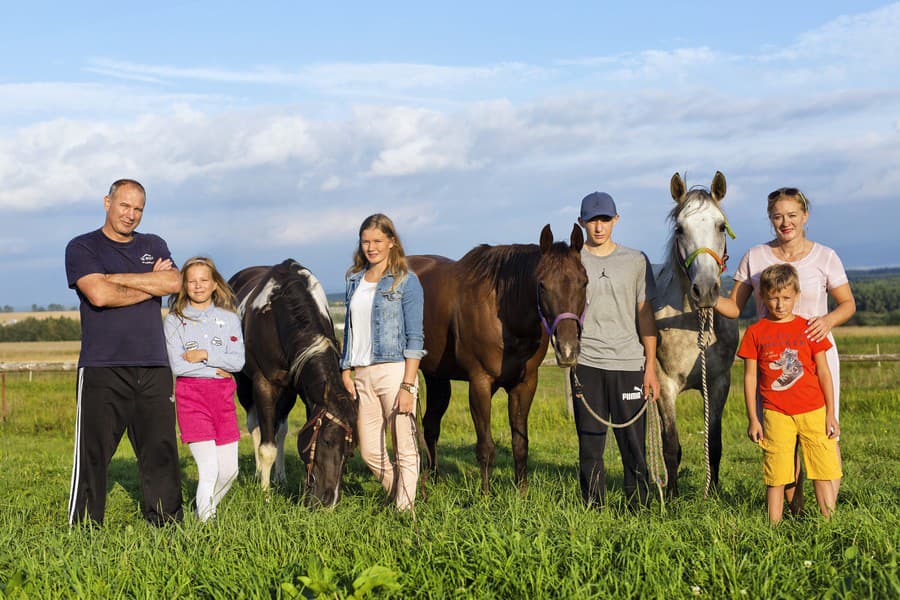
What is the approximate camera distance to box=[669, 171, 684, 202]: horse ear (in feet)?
16.7

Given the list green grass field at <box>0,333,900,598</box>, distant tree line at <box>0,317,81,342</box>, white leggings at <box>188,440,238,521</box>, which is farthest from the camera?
distant tree line at <box>0,317,81,342</box>

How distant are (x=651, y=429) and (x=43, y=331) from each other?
58.2m

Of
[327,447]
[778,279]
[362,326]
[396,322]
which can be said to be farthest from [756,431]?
[327,447]

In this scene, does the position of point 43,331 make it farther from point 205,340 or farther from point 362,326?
point 362,326

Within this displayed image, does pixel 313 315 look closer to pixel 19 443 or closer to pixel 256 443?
pixel 256 443

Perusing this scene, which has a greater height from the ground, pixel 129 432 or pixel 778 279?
pixel 778 279

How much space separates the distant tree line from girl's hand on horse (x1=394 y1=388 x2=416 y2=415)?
5489cm

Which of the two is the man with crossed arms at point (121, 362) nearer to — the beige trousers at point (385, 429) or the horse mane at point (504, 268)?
the beige trousers at point (385, 429)

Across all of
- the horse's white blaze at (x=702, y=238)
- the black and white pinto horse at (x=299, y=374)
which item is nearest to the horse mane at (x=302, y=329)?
the black and white pinto horse at (x=299, y=374)

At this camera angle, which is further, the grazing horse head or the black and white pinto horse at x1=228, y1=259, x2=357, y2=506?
the black and white pinto horse at x1=228, y1=259, x2=357, y2=506

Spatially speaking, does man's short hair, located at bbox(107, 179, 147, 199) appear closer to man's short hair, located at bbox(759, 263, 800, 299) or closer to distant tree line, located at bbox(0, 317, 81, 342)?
man's short hair, located at bbox(759, 263, 800, 299)

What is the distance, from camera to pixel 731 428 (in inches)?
411

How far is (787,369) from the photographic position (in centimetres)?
416

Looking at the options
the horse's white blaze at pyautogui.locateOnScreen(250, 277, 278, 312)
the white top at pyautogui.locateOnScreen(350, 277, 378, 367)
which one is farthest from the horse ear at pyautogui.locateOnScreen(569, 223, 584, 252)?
the horse's white blaze at pyautogui.locateOnScreen(250, 277, 278, 312)
